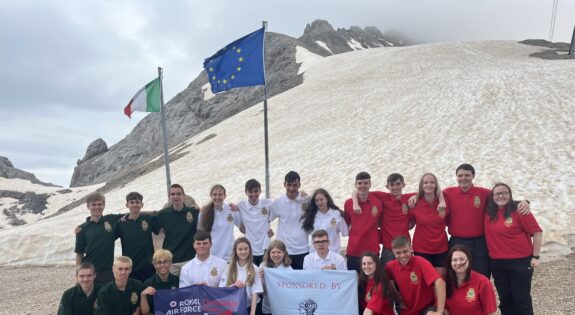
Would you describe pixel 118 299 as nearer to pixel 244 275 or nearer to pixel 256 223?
pixel 244 275

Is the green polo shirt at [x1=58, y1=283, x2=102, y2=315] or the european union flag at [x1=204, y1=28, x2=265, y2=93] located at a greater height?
the european union flag at [x1=204, y1=28, x2=265, y2=93]

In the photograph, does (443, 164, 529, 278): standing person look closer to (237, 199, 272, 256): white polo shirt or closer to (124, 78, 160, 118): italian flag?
(237, 199, 272, 256): white polo shirt

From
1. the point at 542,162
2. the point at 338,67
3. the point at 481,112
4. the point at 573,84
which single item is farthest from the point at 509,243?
the point at 338,67

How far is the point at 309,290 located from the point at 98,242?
12.8 feet

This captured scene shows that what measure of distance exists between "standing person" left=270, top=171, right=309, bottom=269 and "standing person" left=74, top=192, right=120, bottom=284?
10.3 feet

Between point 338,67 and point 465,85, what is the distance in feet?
71.8

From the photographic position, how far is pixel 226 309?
686 cm

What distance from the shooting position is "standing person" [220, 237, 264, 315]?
6941mm

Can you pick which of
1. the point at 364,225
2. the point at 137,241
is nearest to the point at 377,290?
the point at 364,225

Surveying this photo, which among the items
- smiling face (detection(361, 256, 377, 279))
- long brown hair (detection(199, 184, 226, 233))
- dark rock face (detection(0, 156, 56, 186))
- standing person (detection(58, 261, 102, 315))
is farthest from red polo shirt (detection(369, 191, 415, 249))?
dark rock face (detection(0, 156, 56, 186))

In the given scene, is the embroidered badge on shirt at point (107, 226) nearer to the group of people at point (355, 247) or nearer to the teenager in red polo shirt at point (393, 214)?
the group of people at point (355, 247)

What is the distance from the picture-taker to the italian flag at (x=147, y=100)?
634 inches

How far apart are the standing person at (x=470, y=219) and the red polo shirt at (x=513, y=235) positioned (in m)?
0.29

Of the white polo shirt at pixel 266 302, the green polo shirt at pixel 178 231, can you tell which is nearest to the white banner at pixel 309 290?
the white polo shirt at pixel 266 302
